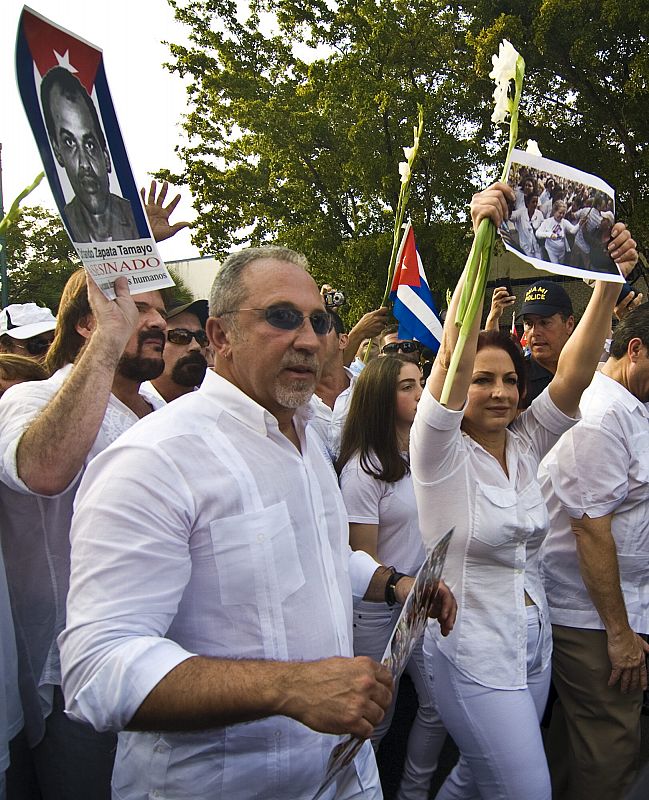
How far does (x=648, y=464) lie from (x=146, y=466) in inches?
88.0

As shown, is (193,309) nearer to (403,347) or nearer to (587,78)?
(403,347)

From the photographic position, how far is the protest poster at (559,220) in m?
2.14

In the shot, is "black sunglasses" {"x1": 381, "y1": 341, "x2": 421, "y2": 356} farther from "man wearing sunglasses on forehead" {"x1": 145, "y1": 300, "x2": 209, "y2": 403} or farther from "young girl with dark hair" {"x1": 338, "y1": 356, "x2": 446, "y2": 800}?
"man wearing sunglasses on forehead" {"x1": 145, "y1": 300, "x2": 209, "y2": 403}

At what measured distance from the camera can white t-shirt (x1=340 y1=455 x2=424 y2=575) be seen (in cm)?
324

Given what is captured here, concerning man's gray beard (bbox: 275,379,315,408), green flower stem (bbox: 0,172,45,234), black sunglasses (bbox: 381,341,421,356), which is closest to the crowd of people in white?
man's gray beard (bbox: 275,379,315,408)

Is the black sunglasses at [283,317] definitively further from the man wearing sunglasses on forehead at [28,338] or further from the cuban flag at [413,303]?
the man wearing sunglasses on forehead at [28,338]

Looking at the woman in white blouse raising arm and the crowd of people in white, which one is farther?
the woman in white blouse raising arm

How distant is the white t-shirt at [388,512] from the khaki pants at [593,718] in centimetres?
75

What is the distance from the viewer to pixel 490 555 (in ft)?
8.00

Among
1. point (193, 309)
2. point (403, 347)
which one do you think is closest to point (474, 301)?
point (193, 309)

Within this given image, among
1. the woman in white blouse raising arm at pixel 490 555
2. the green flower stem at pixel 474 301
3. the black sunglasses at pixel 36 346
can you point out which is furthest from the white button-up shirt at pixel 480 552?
the black sunglasses at pixel 36 346

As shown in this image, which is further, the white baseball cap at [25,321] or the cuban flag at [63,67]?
the white baseball cap at [25,321]

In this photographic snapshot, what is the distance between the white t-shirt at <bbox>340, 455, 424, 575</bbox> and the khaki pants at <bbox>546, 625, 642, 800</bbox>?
29.5 inches

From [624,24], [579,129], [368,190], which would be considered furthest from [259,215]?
[624,24]
